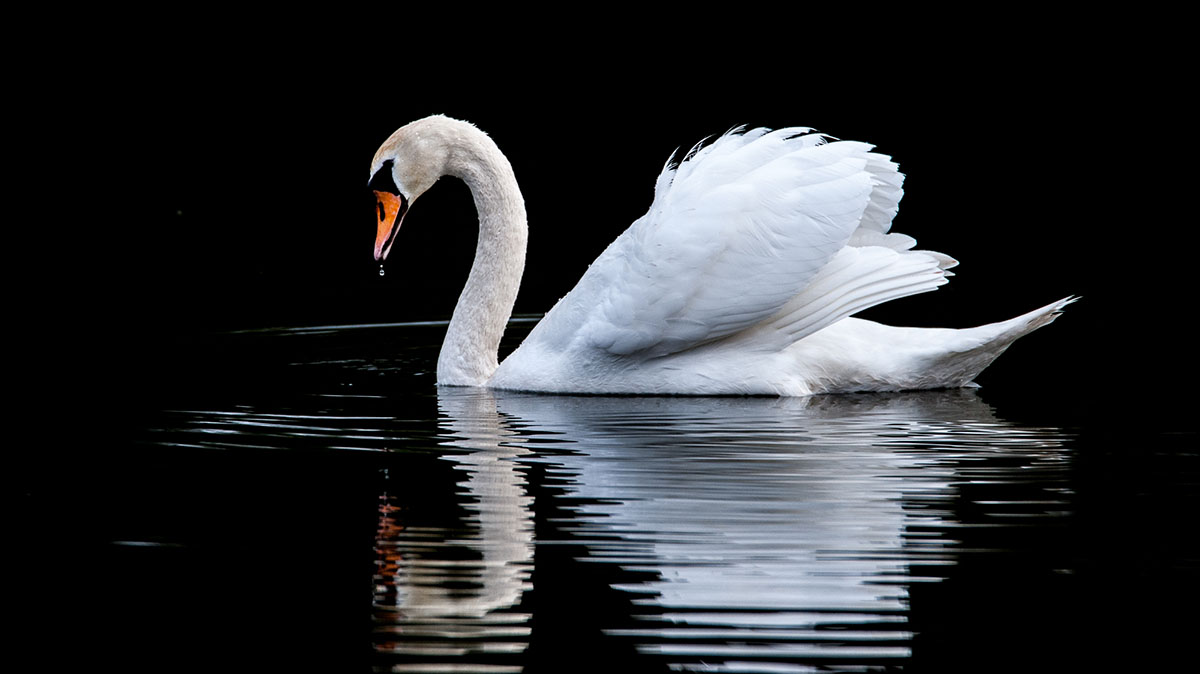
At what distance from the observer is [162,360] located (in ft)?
35.0

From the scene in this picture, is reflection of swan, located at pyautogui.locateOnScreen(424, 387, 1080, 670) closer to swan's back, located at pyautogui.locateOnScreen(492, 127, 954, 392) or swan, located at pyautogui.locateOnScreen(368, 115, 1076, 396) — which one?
swan, located at pyautogui.locateOnScreen(368, 115, 1076, 396)


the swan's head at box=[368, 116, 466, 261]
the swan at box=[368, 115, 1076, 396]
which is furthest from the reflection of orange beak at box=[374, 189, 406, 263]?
the swan at box=[368, 115, 1076, 396]

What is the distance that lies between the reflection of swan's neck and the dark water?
989 millimetres

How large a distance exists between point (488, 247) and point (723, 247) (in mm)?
1887

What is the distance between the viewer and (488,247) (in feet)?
32.0

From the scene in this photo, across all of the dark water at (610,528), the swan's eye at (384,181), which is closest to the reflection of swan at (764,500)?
the dark water at (610,528)

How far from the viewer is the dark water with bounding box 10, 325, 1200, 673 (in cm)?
464

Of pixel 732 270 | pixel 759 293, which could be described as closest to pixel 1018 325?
pixel 759 293

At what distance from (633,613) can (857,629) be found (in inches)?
24.9

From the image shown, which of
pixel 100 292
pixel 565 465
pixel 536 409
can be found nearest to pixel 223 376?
pixel 536 409

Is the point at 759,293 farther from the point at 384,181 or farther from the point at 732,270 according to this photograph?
the point at 384,181

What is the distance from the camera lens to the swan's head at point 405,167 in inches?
377

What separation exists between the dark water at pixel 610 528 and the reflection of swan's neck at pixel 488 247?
99 cm

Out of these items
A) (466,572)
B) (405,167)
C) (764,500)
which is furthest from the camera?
(405,167)
